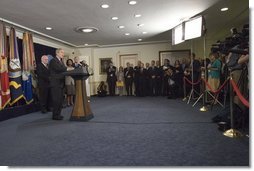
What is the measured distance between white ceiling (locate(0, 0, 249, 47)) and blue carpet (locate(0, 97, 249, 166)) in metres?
2.60

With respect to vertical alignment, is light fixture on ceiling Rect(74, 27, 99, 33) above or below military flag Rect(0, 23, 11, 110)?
above

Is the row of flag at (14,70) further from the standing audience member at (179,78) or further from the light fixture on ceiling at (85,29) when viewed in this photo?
the standing audience member at (179,78)

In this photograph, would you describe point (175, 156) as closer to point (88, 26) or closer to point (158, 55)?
point (88, 26)

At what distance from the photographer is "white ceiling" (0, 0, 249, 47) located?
4.29 meters

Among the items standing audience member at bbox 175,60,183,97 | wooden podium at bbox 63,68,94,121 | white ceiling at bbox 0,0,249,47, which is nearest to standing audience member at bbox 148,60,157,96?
standing audience member at bbox 175,60,183,97

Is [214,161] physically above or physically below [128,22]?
below

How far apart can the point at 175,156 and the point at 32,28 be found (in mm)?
5860

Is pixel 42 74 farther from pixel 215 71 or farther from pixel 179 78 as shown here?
pixel 179 78

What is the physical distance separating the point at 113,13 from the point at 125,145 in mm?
3661

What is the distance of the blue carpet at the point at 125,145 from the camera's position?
1.86 m

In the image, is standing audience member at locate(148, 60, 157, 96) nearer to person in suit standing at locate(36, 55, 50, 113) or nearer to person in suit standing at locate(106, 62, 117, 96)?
person in suit standing at locate(106, 62, 117, 96)

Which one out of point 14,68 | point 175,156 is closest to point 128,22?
point 14,68

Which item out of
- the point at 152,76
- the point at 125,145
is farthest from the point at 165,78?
the point at 125,145

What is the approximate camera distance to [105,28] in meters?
6.43
